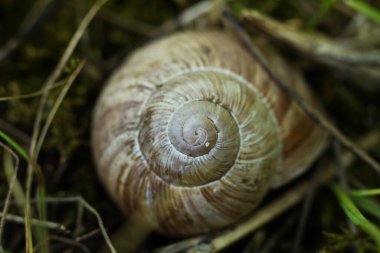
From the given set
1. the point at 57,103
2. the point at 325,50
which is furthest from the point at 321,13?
the point at 57,103

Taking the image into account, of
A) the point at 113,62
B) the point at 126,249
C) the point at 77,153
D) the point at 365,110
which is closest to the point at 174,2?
the point at 113,62

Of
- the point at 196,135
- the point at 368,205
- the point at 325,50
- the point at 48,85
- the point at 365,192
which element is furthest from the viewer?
the point at 325,50

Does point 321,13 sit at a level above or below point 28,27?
below

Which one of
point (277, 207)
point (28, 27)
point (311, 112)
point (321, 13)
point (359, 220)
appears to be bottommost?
point (359, 220)

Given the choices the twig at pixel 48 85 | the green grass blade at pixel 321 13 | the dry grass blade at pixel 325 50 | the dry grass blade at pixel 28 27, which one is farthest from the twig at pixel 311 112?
the dry grass blade at pixel 28 27

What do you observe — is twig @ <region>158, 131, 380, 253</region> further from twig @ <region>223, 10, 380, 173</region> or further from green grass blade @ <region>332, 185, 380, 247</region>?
green grass blade @ <region>332, 185, 380, 247</region>

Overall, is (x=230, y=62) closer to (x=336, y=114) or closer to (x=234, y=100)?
(x=234, y=100)

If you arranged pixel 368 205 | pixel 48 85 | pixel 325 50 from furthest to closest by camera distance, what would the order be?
pixel 325 50
pixel 48 85
pixel 368 205

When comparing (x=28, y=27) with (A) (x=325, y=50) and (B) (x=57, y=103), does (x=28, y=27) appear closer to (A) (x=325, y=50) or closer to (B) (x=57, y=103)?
(B) (x=57, y=103)
